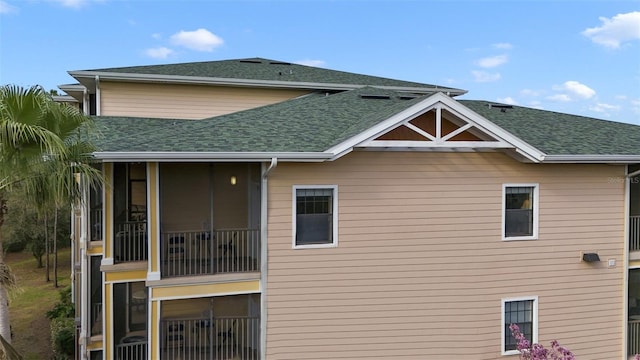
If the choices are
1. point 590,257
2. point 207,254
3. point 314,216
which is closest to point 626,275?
point 590,257

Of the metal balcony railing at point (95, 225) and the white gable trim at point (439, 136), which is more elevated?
the white gable trim at point (439, 136)

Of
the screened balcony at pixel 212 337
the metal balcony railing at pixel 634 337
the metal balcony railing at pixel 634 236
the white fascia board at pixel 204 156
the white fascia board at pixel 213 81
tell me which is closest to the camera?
the white fascia board at pixel 204 156

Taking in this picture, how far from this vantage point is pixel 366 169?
9234 millimetres

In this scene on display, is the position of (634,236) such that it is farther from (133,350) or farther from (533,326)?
(133,350)

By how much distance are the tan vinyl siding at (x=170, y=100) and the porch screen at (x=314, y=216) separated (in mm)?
5762

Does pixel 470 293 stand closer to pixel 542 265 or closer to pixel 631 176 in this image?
pixel 542 265

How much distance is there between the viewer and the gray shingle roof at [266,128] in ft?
27.1

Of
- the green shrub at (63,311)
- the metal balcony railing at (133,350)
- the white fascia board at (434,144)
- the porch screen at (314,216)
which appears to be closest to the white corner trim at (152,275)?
the metal balcony railing at (133,350)

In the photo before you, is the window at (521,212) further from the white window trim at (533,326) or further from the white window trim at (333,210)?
the white window trim at (333,210)

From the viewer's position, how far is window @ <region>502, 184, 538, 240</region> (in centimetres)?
997

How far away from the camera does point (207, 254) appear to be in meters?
9.67

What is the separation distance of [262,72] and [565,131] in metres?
9.63

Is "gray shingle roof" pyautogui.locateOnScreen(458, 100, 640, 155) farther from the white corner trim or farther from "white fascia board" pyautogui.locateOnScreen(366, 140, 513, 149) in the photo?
the white corner trim

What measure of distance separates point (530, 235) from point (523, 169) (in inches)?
62.8
